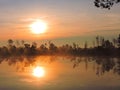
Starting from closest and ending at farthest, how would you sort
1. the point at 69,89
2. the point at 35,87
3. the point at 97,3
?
the point at 97,3 → the point at 69,89 → the point at 35,87

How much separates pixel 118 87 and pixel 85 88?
6.79 ft

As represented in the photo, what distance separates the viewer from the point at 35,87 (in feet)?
79.4

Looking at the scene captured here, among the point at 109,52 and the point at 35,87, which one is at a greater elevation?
the point at 109,52

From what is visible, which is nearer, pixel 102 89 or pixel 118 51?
pixel 102 89

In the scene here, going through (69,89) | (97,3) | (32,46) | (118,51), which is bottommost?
(69,89)

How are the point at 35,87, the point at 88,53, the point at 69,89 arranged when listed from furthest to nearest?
the point at 88,53, the point at 35,87, the point at 69,89

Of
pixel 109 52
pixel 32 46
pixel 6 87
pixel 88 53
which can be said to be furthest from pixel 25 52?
pixel 6 87

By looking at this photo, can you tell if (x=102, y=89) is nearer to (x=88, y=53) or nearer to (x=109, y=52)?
(x=109, y=52)

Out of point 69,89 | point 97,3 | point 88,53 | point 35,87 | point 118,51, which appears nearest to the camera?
point 97,3

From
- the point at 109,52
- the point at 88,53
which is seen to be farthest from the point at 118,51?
the point at 88,53

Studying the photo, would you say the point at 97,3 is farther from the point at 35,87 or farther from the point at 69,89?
the point at 35,87

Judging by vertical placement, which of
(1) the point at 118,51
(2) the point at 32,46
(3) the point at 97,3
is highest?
(2) the point at 32,46

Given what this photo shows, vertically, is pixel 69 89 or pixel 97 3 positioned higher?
pixel 97 3

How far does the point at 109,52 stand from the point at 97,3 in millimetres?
102588
